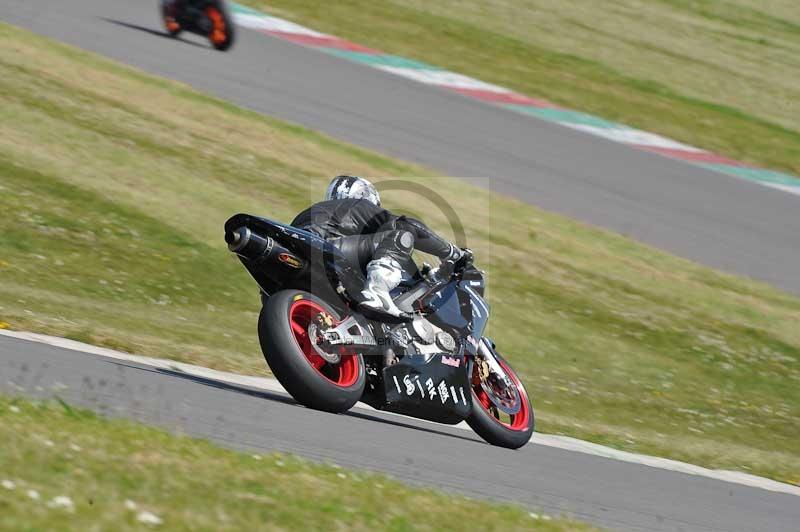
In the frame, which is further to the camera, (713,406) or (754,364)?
(754,364)

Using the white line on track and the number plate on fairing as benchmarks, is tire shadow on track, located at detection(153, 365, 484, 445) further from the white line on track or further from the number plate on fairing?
the number plate on fairing

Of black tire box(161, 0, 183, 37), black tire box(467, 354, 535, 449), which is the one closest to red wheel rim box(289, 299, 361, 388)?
black tire box(467, 354, 535, 449)

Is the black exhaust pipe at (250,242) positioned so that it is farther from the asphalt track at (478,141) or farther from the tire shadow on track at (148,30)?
the tire shadow on track at (148,30)

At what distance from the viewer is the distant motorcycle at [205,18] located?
2128 cm

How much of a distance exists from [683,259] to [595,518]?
36.2ft

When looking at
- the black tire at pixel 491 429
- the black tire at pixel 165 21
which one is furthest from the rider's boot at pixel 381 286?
the black tire at pixel 165 21

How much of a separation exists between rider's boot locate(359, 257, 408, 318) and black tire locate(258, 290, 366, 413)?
0.77 feet

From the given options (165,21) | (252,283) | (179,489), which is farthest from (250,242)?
(165,21)

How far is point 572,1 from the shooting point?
31.4 metres

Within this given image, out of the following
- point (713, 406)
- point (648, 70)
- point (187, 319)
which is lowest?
point (187, 319)

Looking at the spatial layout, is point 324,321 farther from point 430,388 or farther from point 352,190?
point 352,190

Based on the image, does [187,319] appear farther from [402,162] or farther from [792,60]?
[792,60]

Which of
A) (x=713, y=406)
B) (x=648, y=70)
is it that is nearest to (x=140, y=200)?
(x=713, y=406)

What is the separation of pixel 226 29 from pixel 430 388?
14.3 m
